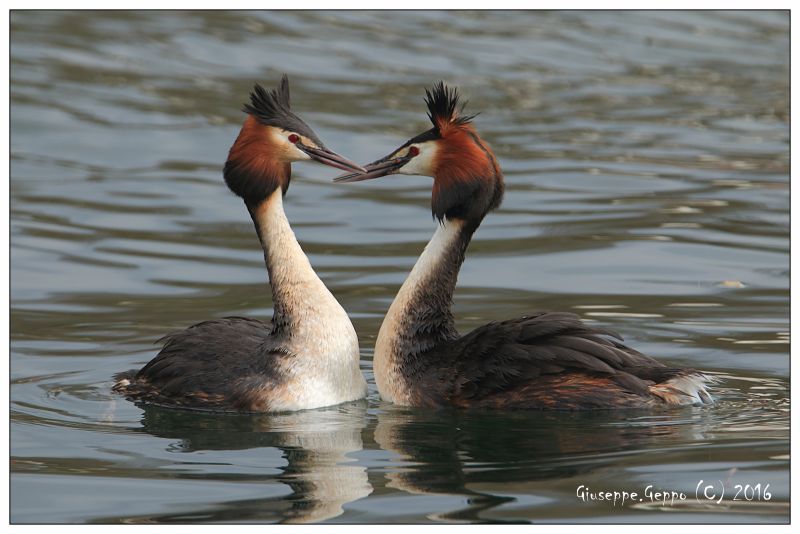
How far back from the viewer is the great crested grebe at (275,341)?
827 cm

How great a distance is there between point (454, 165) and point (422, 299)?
768 millimetres

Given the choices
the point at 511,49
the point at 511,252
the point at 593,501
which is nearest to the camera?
the point at 593,501

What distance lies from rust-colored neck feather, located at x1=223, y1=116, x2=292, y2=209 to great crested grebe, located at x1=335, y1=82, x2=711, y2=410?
0.49 meters

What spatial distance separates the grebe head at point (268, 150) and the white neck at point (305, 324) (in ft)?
0.41

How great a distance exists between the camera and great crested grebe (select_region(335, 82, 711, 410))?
7883 millimetres

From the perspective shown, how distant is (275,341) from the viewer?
8.38 metres

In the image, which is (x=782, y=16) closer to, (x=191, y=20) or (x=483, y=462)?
(x=191, y=20)

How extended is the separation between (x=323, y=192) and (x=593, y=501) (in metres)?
9.53

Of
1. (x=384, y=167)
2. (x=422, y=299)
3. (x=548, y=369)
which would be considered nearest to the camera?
(x=548, y=369)

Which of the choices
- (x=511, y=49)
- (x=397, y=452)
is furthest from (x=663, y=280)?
(x=511, y=49)

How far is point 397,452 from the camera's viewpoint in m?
7.48

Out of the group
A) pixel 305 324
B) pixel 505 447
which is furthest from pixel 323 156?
pixel 505 447

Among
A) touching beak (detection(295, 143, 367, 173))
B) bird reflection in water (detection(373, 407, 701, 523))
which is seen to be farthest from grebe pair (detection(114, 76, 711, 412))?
bird reflection in water (detection(373, 407, 701, 523))

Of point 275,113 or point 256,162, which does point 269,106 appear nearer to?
point 275,113
